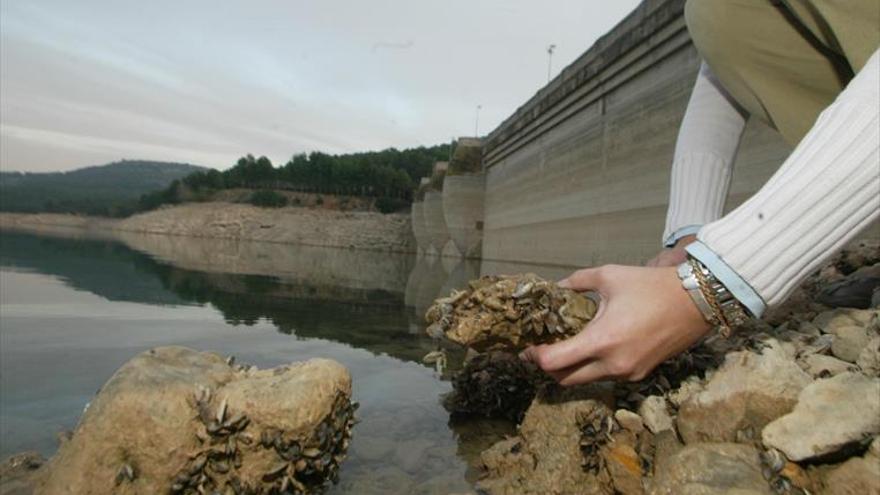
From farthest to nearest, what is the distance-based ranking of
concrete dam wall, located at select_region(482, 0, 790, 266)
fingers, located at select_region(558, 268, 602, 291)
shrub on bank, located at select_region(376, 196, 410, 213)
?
1. shrub on bank, located at select_region(376, 196, 410, 213)
2. concrete dam wall, located at select_region(482, 0, 790, 266)
3. fingers, located at select_region(558, 268, 602, 291)

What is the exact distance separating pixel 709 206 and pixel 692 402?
0.68m

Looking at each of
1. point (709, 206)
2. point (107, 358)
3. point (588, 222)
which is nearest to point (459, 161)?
point (588, 222)

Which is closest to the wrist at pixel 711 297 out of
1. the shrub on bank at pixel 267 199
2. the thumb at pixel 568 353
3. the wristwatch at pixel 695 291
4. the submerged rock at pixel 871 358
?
the wristwatch at pixel 695 291

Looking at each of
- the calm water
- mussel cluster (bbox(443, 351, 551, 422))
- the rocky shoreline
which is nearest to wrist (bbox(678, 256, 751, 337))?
the calm water

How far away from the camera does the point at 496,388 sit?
304 centimetres

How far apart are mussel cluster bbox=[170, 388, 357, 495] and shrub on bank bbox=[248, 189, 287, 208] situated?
239 feet

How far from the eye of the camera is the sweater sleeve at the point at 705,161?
5.89ft

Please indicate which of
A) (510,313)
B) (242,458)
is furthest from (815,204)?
(242,458)

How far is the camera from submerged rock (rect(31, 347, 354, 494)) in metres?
1.91

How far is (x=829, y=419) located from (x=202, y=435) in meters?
1.99

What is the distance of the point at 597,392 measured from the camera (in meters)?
2.23

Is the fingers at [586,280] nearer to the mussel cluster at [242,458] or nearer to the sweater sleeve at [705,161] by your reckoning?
the sweater sleeve at [705,161]

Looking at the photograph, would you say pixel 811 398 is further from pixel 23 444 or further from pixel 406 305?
pixel 406 305

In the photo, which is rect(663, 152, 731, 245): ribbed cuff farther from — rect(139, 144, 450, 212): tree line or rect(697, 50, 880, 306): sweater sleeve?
rect(139, 144, 450, 212): tree line
